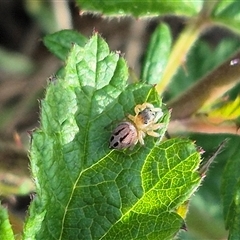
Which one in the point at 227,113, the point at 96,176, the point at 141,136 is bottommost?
the point at 96,176

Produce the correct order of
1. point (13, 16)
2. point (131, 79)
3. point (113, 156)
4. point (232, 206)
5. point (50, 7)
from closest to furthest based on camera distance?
point (113, 156) → point (232, 206) → point (131, 79) → point (50, 7) → point (13, 16)

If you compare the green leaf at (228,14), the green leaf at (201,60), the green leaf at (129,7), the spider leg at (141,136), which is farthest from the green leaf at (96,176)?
the green leaf at (201,60)

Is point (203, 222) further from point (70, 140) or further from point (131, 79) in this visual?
point (70, 140)

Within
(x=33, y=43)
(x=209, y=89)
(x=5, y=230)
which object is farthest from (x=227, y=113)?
(x=33, y=43)

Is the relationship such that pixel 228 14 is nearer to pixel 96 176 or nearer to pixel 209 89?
pixel 209 89

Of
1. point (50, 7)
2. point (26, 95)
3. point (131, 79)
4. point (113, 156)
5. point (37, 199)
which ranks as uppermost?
point (50, 7)

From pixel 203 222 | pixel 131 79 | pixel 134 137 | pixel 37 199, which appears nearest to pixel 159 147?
pixel 134 137

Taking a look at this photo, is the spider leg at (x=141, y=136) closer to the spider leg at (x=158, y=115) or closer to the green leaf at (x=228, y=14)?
the spider leg at (x=158, y=115)
